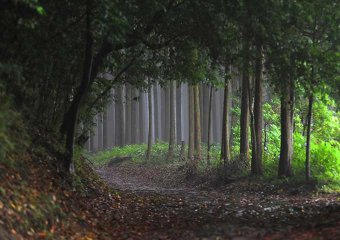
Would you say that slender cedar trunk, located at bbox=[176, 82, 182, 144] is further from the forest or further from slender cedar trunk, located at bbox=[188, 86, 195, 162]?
the forest

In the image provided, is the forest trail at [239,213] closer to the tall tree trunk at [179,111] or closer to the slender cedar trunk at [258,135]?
the slender cedar trunk at [258,135]

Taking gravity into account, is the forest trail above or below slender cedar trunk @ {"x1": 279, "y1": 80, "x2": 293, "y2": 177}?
below

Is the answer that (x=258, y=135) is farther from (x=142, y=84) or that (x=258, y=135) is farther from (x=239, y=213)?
(x=239, y=213)

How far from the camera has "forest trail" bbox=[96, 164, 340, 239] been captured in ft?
27.8

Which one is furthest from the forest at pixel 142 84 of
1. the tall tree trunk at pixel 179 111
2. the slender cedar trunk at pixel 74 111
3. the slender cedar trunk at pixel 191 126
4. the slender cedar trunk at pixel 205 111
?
the tall tree trunk at pixel 179 111

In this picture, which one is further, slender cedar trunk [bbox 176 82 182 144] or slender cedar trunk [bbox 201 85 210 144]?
slender cedar trunk [bbox 176 82 182 144]

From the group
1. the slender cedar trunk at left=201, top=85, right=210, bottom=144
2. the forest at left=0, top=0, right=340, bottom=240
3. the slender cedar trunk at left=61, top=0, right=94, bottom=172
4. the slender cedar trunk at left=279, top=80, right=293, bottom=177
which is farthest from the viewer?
Result: the slender cedar trunk at left=201, top=85, right=210, bottom=144

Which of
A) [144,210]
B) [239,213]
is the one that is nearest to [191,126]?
[144,210]

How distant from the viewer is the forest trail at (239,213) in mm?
8469

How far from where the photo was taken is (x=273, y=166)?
56.0ft

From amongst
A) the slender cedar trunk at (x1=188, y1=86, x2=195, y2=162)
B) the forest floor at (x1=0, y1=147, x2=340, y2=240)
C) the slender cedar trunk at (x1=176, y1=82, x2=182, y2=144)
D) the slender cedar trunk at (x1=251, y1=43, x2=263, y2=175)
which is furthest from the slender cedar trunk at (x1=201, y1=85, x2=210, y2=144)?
the forest floor at (x1=0, y1=147, x2=340, y2=240)

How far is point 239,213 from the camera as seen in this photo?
11188 millimetres

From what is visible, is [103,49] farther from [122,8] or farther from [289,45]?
[289,45]

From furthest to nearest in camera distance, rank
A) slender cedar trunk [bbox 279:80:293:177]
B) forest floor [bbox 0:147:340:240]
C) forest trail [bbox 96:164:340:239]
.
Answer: slender cedar trunk [bbox 279:80:293:177]
forest trail [bbox 96:164:340:239]
forest floor [bbox 0:147:340:240]
